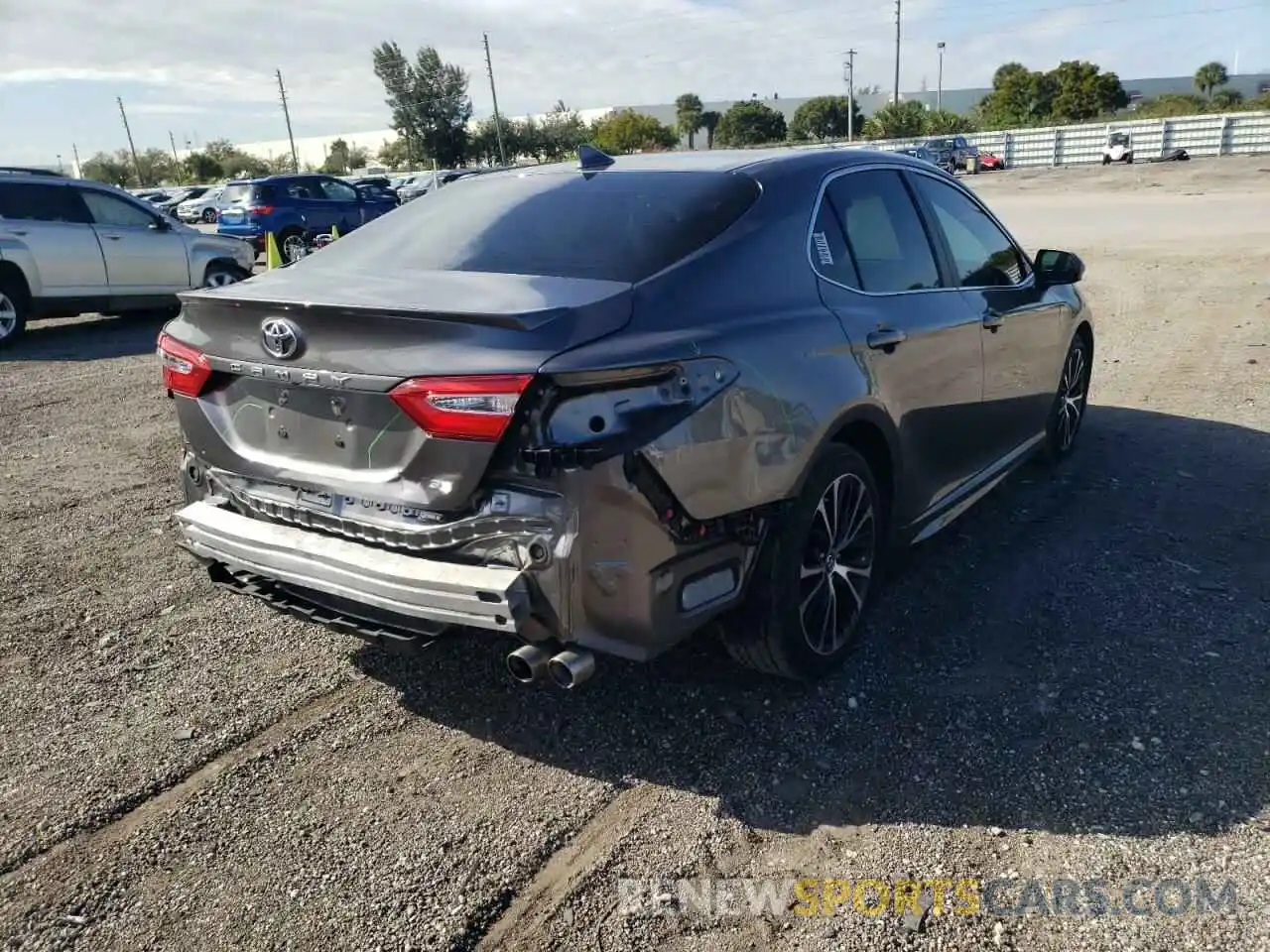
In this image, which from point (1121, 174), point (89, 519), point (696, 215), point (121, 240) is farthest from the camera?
point (1121, 174)

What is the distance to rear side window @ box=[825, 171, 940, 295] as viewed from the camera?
3.75 meters

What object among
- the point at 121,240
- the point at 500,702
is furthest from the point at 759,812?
the point at 121,240

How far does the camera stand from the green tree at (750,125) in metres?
79.1

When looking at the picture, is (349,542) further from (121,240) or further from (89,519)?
(121,240)

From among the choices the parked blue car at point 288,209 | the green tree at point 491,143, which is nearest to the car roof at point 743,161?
the parked blue car at point 288,209

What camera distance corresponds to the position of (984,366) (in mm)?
4457

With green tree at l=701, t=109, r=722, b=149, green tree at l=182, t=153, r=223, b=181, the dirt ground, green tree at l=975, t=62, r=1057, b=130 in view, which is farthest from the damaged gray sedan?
green tree at l=182, t=153, r=223, b=181

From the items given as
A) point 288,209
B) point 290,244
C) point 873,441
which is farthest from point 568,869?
point 288,209

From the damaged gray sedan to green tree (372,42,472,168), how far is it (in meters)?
83.5

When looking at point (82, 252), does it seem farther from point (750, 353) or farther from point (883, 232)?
point (750, 353)

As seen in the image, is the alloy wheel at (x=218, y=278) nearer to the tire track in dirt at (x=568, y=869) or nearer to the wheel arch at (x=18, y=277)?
the wheel arch at (x=18, y=277)

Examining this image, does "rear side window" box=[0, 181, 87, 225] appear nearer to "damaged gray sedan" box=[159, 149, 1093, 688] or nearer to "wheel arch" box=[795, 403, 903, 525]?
"damaged gray sedan" box=[159, 149, 1093, 688]

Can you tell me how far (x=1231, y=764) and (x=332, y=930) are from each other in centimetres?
261

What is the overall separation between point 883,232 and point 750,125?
81.1 meters
